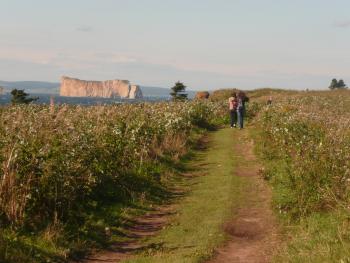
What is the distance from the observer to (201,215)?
12.2 metres

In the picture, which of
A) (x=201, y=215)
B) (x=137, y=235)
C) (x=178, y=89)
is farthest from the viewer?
(x=178, y=89)

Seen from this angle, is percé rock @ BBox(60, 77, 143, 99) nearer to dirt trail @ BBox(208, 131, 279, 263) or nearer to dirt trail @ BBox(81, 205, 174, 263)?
dirt trail @ BBox(208, 131, 279, 263)

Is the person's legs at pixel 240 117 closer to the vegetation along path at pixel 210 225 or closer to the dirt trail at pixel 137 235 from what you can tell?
the vegetation along path at pixel 210 225

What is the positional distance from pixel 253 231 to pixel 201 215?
1.50 m

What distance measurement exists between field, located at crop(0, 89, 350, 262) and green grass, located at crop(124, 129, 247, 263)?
0.03 m

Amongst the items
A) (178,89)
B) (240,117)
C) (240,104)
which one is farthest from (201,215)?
(178,89)

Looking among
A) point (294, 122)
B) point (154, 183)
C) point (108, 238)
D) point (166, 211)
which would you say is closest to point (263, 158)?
point (294, 122)

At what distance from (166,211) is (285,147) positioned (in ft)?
21.4

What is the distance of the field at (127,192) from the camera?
9.27 meters

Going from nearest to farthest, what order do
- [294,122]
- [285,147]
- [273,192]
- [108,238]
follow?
[108,238]
[273,192]
[285,147]
[294,122]

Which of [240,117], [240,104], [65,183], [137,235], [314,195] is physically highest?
[240,104]

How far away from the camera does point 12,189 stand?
31.4ft

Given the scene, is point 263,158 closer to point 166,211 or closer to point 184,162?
point 184,162

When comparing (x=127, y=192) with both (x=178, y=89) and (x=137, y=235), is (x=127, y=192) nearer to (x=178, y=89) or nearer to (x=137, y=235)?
(x=137, y=235)
